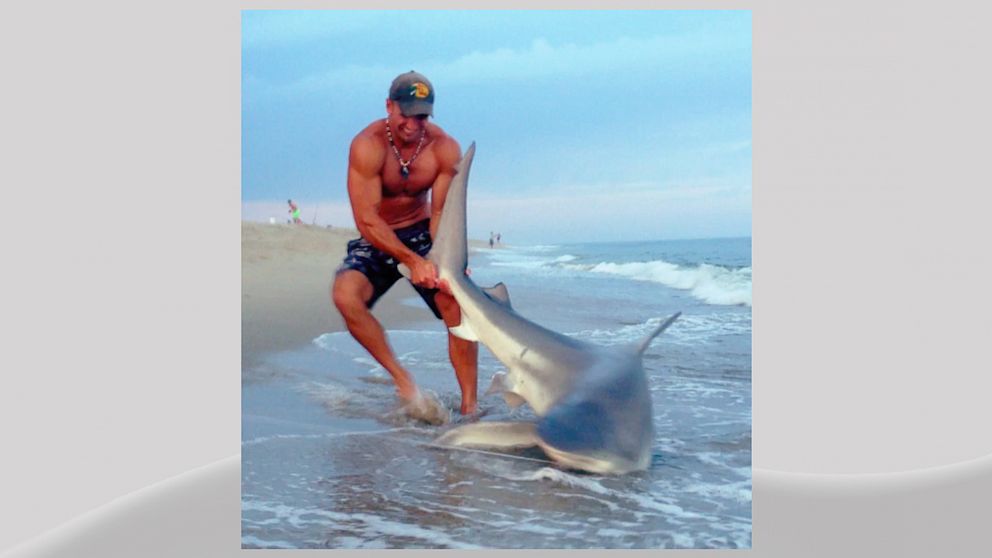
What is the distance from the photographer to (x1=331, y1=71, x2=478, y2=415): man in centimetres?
618

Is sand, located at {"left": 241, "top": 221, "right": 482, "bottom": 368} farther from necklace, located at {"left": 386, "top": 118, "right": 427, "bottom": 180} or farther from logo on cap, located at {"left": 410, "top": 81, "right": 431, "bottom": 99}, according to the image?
logo on cap, located at {"left": 410, "top": 81, "right": 431, "bottom": 99}

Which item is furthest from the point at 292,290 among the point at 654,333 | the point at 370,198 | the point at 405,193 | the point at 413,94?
the point at 654,333

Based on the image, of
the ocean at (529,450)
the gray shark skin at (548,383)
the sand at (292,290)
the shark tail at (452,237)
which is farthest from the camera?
the sand at (292,290)

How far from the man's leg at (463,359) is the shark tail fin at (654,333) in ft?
2.62

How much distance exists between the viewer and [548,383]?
19.9 ft

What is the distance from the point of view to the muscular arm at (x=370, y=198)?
6.19 meters

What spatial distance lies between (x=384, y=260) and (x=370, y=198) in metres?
0.31

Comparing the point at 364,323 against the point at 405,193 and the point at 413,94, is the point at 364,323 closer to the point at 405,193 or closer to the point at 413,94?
the point at 405,193

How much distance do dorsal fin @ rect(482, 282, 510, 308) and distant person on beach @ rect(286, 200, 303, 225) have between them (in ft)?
3.21

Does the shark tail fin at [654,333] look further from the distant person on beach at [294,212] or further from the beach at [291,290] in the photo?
the distant person on beach at [294,212]

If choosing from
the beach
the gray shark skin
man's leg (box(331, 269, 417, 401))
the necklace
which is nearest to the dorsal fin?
the gray shark skin

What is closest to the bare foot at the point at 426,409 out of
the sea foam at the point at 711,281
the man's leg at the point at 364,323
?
the man's leg at the point at 364,323
